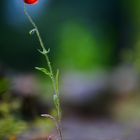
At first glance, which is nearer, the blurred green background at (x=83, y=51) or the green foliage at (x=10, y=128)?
the green foliage at (x=10, y=128)

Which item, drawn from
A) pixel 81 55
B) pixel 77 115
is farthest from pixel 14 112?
→ pixel 81 55

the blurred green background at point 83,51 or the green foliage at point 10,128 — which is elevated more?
the blurred green background at point 83,51

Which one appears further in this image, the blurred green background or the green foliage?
the blurred green background

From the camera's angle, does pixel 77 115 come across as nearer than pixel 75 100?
Yes

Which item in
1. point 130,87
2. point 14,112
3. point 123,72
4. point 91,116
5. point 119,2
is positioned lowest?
point 14,112

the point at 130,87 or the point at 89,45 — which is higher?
the point at 89,45

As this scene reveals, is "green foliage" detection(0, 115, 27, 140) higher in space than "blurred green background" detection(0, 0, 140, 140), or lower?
lower

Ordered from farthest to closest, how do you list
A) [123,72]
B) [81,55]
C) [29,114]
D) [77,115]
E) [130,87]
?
[81,55], [123,72], [130,87], [77,115], [29,114]

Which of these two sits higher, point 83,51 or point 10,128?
point 83,51

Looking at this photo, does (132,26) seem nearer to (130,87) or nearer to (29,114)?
(130,87)

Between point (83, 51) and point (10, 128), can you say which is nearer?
point (10, 128)

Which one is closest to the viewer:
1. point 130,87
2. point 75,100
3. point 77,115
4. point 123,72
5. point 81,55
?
point 77,115
